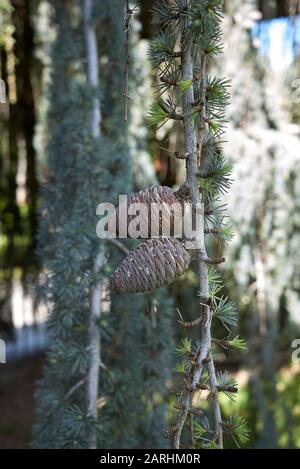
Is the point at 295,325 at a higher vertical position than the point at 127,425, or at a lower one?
higher

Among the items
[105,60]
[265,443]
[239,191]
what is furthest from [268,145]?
[265,443]

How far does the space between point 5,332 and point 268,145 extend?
165 cm

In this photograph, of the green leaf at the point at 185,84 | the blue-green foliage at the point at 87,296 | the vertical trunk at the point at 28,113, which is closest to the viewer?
the green leaf at the point at 185,84

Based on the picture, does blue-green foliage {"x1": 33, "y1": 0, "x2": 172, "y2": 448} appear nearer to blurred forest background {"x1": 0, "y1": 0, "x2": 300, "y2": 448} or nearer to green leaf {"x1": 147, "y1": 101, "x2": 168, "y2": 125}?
blurred forest background {"x1": 0, "y1": 0, "x2": 300, "y2": 448}

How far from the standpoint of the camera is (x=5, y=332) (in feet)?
8.65

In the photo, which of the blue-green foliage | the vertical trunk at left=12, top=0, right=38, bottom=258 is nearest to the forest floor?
the vertical trunk at left=12, top=0, right=38, bottom=258

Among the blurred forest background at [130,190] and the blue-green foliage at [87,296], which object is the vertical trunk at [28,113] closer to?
the blurred forest background at [130,190]

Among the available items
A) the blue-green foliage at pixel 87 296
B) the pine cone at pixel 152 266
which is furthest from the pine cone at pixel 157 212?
the blue-green foliage at pixel 87 296

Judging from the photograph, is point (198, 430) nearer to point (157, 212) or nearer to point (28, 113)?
point (157, 212)

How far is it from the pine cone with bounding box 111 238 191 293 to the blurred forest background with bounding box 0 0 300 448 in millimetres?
120

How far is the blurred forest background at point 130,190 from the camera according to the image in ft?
3.43

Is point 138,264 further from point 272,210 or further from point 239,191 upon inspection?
point 272,210

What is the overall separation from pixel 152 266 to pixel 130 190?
589 mm

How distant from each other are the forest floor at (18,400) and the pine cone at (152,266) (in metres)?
1.99
